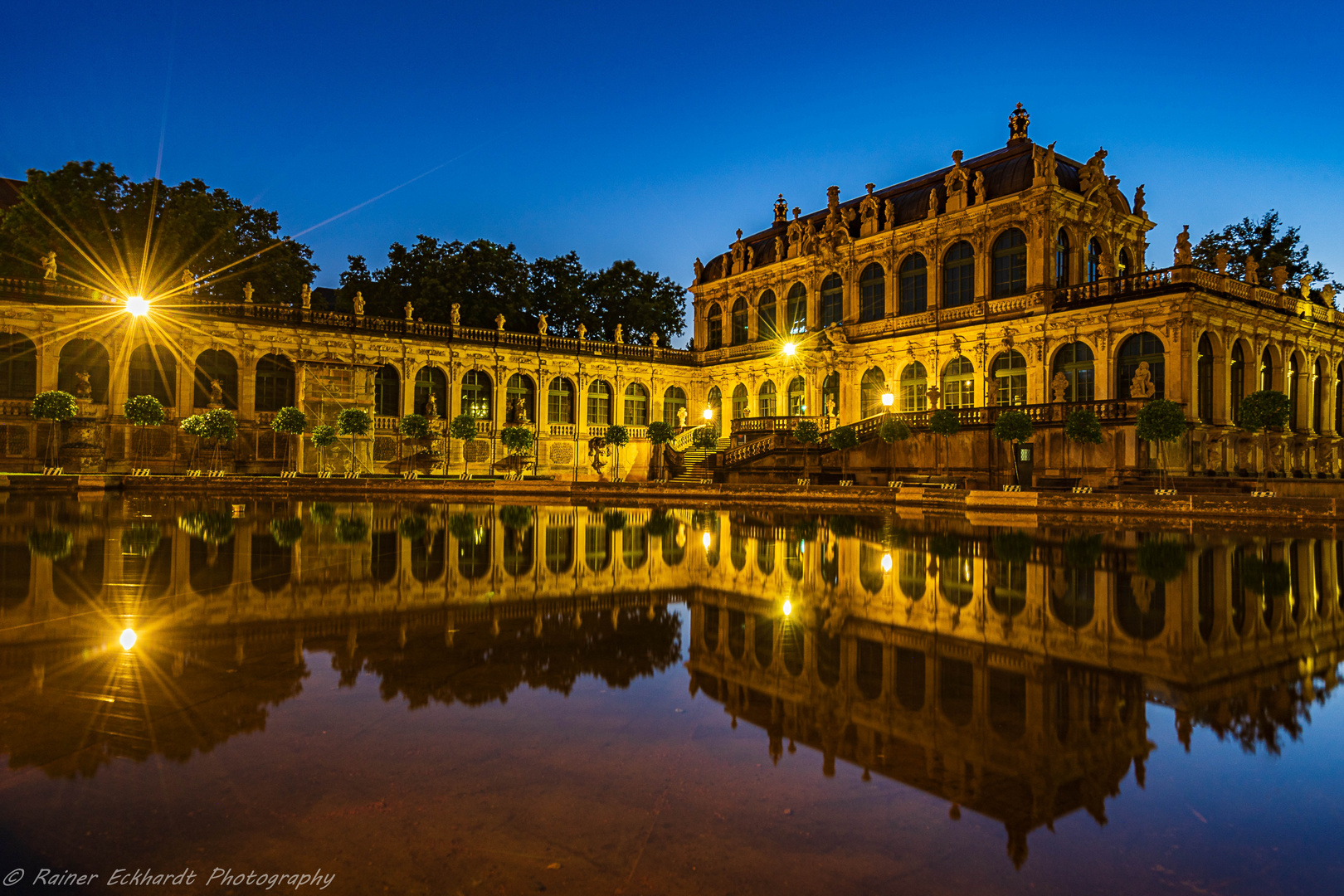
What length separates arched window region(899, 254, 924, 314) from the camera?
138ft

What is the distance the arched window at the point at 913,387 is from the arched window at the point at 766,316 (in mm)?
11528

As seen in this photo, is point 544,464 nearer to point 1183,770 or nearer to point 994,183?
point 994,183

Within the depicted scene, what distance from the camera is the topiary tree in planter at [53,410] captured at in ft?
109

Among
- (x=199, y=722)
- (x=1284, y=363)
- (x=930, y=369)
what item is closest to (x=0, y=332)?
(x=199, y=722)

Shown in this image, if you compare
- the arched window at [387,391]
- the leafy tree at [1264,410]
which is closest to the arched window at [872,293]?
the leafy tree at [1264,410]

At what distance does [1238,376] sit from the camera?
33781 mm

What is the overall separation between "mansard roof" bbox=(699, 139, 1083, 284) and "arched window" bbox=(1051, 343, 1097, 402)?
8.45 metres

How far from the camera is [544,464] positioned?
46875 mm

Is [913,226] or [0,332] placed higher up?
[913,226]

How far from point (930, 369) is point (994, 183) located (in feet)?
33.3

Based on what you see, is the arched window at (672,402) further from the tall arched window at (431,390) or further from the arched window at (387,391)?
the arched window at (387,391)

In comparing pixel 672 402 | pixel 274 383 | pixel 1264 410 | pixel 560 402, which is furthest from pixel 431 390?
pixel 1264 410

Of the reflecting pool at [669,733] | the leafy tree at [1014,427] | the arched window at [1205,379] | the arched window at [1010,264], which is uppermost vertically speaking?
the arched window at [1010,264]

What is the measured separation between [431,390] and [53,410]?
17.6m
